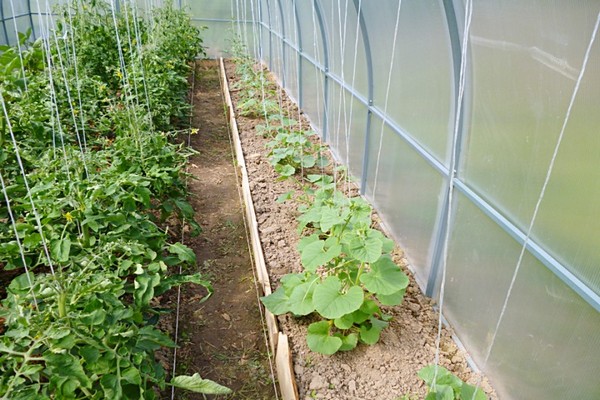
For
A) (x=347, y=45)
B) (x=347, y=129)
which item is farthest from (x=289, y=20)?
(x=347, y=129)

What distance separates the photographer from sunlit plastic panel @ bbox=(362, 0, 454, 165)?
8.36 ft

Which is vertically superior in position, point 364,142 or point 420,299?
point 364,142

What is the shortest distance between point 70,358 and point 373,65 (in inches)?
119

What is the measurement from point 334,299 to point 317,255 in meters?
0.26

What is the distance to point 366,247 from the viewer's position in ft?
7.36

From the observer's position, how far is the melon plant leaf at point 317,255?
2393 mm

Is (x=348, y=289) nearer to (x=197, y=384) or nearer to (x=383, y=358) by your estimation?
(x=383, y=358)

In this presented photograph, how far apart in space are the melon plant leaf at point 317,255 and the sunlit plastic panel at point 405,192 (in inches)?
29.3

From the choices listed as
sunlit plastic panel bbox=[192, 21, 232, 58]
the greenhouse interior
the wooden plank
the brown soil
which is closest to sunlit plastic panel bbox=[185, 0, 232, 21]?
sunlit plastic panel bbox=[192, 21, 232, 58]

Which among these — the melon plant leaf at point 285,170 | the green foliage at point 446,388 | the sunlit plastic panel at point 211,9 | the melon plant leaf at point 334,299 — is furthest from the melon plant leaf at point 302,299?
the sunlit plastic panel at point 211,9

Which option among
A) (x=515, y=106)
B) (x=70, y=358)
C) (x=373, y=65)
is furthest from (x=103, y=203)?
(x=373, y=65)

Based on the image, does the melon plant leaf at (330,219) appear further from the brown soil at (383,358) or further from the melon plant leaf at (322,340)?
the brown soil at (383,358)

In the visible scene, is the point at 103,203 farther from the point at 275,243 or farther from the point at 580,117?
the point at 580,117

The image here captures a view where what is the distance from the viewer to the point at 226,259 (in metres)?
3.60
